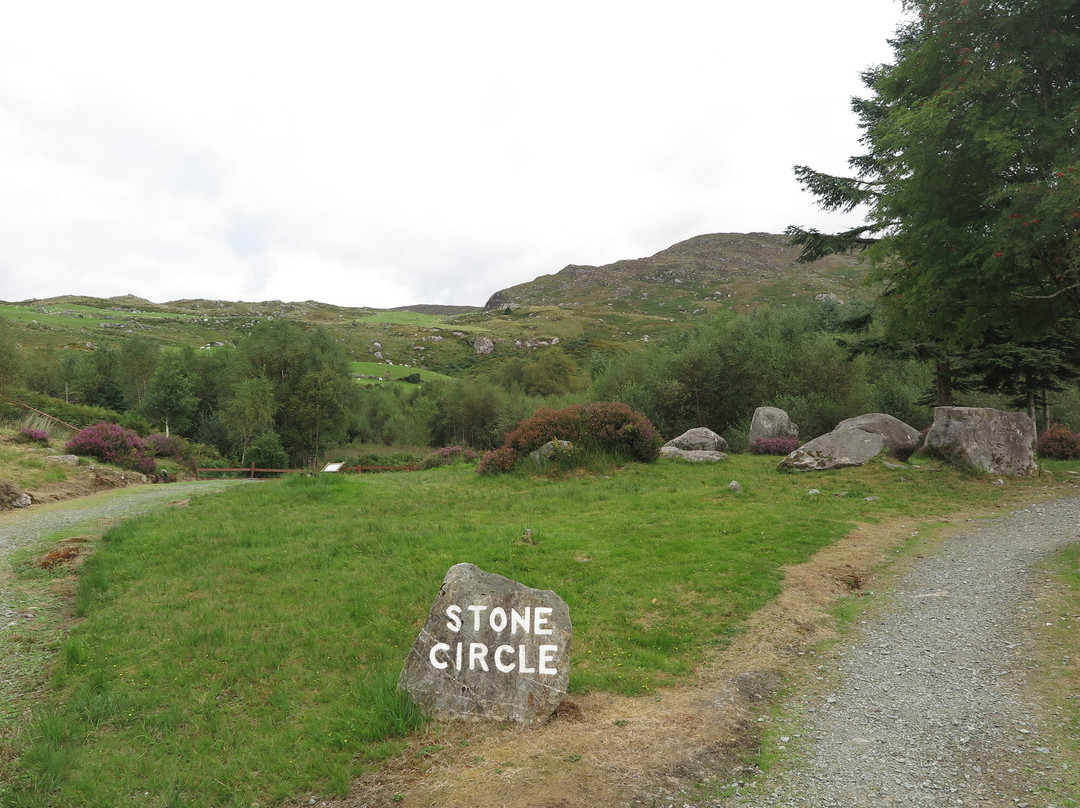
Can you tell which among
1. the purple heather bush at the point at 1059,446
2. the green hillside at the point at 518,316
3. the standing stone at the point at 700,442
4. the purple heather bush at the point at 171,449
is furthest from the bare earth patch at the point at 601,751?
the green hillside at the point at 518,316

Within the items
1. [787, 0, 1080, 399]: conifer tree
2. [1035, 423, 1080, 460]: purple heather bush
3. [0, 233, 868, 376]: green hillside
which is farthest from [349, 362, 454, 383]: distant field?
[787, 0, 1080, 399]: conifer tree

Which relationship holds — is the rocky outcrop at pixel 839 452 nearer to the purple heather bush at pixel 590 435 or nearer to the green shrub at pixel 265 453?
the purple heather bush at pixel 590 435

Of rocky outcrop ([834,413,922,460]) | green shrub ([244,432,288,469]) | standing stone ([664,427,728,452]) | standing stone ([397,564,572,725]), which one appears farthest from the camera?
green shrub ([244,432,288,469])

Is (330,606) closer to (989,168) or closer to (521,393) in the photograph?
(989,168)

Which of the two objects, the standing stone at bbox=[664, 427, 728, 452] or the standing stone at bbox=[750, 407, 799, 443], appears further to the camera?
the standing stone at bbox=[750, 407, 799, 443]

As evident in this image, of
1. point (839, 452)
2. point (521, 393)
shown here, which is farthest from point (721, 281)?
point (839, 452)

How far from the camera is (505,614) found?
554 centimetres

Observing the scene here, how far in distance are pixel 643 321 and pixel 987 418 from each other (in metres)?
127

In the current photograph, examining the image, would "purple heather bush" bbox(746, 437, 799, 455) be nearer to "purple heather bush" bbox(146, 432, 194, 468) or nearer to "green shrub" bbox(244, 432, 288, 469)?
"purple heather bush" bbox(146, 432, 194, 468)

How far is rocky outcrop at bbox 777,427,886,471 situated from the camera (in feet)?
57.3

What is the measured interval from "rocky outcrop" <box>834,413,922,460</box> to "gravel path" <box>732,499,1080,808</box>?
1037 centimetres

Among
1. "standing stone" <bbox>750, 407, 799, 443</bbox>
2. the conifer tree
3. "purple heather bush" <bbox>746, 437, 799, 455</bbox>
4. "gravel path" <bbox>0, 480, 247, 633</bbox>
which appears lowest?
"purple heather bush" <bbox>746, 437, 799, 455</bbox>

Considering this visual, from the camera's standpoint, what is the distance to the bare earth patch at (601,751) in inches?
159

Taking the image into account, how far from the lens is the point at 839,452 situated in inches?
704
